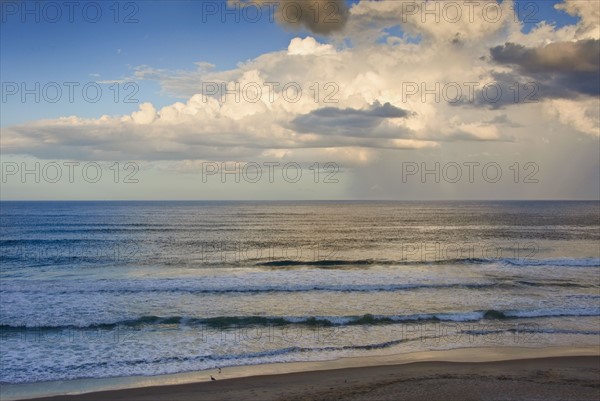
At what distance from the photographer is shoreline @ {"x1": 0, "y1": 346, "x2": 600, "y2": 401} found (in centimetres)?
1182

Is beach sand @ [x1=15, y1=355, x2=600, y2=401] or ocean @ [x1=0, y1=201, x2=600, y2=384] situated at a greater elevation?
beach sand @ [x1=15, y1=355, x2=600, y2=401]

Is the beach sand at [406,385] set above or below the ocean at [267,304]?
above

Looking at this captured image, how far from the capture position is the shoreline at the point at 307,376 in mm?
11820

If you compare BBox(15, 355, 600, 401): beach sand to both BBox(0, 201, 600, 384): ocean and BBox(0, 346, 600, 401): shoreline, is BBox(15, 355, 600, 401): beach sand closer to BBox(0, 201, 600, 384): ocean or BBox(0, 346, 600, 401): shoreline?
BBox(0, 346, 600, 401): shoreline

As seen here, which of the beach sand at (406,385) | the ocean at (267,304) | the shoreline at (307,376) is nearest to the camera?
the beach sand at (406,385)

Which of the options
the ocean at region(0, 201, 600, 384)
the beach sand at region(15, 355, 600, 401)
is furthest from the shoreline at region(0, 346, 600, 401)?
the ocean at region(0, 201, 600, 384)

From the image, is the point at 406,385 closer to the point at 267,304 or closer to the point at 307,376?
the point at 307,376

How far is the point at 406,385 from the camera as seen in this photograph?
1208 centimetres

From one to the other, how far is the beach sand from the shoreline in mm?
25

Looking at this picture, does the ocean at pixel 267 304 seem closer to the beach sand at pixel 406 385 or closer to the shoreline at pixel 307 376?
the shoreline at pixel 307 376

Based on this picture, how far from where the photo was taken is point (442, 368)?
1355 cm

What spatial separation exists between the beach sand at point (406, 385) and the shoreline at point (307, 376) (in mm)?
25

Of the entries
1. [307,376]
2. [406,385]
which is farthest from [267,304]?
[406,385]

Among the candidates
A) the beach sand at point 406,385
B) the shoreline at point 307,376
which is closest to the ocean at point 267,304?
the shoreline at point 307,376
